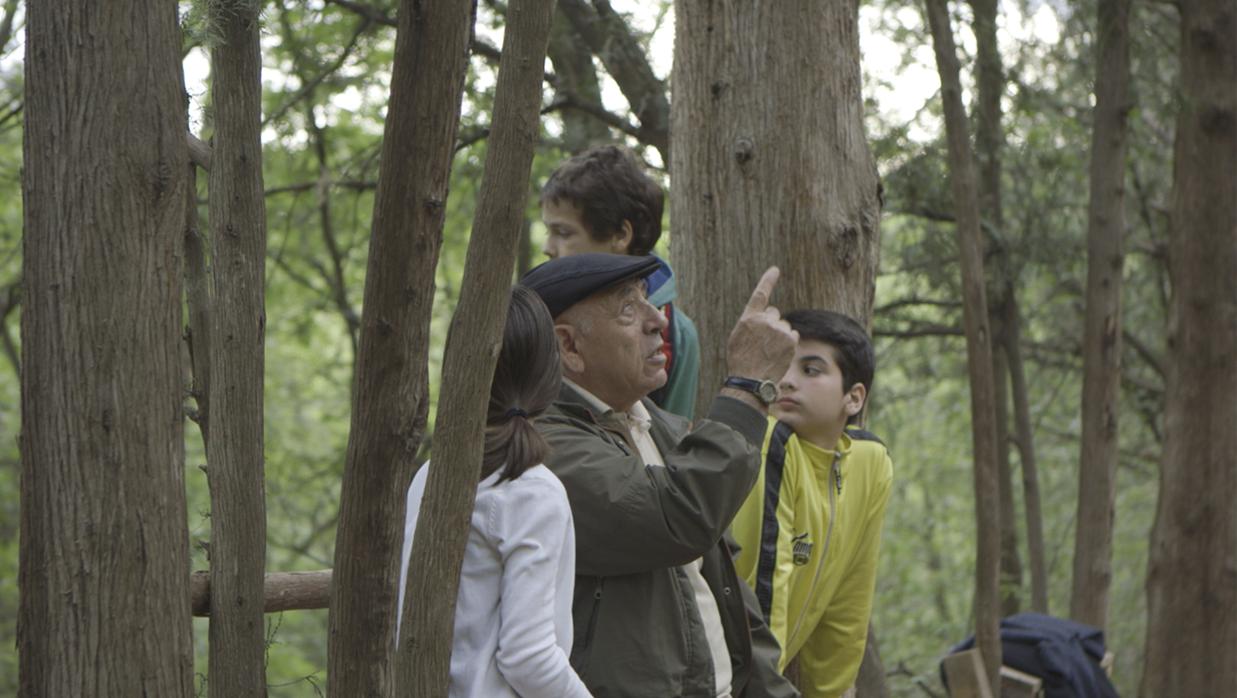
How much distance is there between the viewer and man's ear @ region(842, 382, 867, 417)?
3.15 m

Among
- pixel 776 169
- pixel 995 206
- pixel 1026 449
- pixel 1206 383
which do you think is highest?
pixel 995 206

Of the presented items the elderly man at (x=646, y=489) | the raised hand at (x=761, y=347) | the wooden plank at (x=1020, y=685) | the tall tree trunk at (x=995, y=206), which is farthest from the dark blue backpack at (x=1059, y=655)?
the raised hand at (x=761, y=347)

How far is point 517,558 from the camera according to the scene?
1.97 m

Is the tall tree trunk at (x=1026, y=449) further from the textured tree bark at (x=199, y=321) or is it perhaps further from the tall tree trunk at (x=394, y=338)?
the tall tree trunk at (x=394, y=338)

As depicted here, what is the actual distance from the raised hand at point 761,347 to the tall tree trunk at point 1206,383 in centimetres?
482

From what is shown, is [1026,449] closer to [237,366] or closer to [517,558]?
[517,558]

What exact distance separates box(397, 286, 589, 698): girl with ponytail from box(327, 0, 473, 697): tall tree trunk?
0.89ft

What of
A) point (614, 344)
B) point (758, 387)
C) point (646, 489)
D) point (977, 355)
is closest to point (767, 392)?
point (758, 387)

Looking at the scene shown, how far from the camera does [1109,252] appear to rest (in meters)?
6.71

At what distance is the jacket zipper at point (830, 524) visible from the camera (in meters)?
3.03

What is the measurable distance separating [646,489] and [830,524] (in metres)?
0.91

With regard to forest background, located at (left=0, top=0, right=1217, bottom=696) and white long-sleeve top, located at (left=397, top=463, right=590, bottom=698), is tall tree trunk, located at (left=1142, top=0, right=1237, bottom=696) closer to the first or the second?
forest background, located at (left=0, top=0, right=1217, bottom=696)

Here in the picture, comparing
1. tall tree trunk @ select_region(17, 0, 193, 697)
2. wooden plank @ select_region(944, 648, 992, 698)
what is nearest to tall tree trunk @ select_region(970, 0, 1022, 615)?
wooden plank @ select_region(944, 648, 992, 698)

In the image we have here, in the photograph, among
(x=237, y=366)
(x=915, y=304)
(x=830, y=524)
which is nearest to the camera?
(x=237, y=366)
